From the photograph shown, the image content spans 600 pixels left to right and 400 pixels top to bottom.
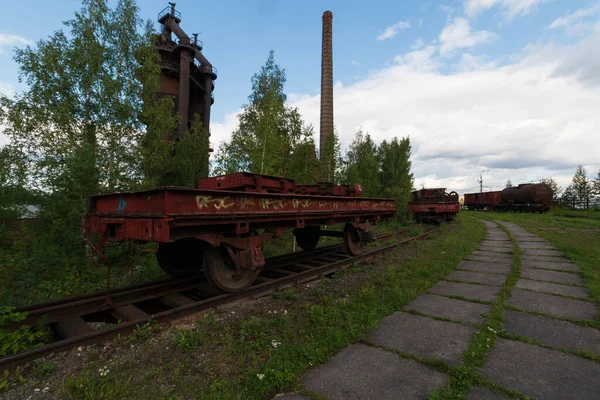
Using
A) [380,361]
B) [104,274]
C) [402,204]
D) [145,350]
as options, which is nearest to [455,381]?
[380,361]

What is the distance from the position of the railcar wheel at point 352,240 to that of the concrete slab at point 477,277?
2.34 metres

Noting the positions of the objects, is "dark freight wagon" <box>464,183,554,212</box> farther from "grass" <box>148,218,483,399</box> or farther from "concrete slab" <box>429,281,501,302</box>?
"grass" <box>148,218,483,399</box>

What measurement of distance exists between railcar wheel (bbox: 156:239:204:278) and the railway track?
0.37m

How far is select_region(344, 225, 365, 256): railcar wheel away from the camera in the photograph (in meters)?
7.12

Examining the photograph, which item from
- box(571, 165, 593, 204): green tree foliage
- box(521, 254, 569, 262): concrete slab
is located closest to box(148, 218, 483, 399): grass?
box(521, 254, 569, 262): concrete slab

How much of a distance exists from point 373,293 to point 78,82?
11.5 metres

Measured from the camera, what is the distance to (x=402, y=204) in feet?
64.8

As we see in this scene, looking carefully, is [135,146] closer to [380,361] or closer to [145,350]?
[145,350]

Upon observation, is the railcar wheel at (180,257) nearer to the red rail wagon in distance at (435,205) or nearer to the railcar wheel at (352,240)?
the railcar wheel at (352,240)

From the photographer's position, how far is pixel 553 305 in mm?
4070

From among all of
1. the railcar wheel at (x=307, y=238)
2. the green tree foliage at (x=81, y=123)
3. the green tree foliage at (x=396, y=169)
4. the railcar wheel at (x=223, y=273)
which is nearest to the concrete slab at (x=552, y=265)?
the railcar wheel at (x=307, y=238)

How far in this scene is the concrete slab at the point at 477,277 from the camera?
5.29 meters

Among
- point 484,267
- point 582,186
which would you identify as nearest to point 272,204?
point 484,267

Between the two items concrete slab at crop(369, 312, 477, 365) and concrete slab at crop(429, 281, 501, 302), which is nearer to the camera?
concrete slab at crop(369, 312, 477, 365)
